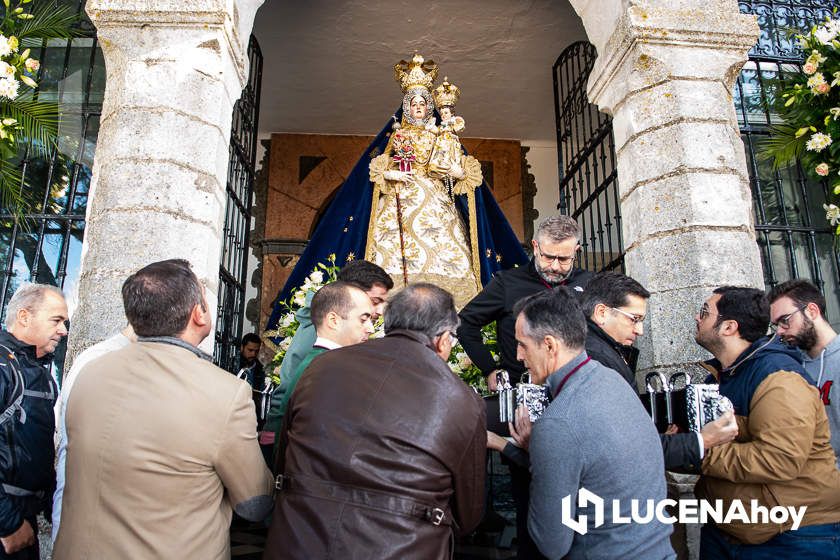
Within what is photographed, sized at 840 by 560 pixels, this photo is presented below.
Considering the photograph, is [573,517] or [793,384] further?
[793,384]

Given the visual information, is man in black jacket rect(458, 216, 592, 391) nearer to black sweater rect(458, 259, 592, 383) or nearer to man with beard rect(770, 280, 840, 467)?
black sweater rect(458, 259, 592, 383)

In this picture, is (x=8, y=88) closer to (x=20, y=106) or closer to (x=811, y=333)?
(x=20, y=106)

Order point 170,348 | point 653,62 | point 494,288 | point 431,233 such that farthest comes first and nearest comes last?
point 431,233 < point 653,62 < point 494,288 < point 170,348

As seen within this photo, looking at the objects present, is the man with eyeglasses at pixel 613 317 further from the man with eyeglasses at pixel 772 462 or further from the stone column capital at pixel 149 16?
the stone column capital at pixel 149 16

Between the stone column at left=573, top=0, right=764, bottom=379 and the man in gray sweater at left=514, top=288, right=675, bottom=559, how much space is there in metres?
1.88

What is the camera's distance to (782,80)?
460 cm

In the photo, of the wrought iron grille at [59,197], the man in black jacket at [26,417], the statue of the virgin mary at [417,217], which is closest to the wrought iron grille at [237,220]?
the statue of the virgin mary at [417,217]

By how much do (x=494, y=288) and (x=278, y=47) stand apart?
441 centimetres

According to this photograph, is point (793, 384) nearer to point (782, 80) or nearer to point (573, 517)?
point (573, 517)

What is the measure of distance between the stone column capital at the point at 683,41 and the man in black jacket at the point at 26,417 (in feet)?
11.2

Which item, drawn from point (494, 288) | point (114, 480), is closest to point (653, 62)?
point (494, 288)

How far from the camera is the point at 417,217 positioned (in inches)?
206

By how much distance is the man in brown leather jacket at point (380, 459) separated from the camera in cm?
161

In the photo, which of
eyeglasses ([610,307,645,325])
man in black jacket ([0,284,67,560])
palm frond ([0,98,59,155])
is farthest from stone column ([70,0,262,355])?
eyeglasses ([610,307,645,325])
